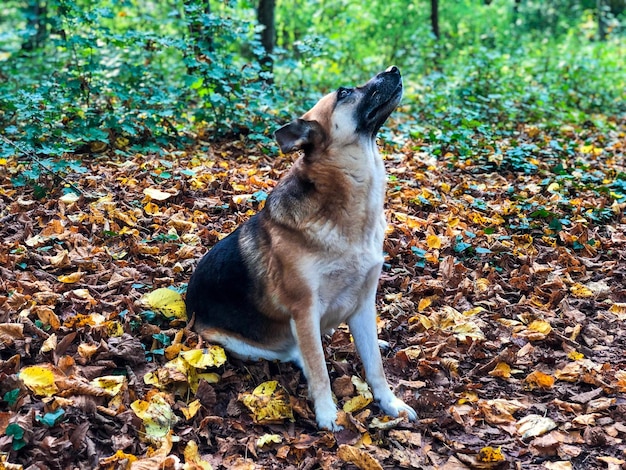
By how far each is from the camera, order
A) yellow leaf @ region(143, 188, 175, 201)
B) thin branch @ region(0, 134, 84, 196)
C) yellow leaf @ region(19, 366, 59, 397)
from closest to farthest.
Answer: yellow leaf @ region(19, 366, 59, 397)
thin branch @ region(0, 134, 84, 196)
yellow leaf @ region(143, 188, 175, 201)

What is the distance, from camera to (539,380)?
390 centimetres

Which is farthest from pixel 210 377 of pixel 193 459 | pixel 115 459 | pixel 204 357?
pixel 115 459

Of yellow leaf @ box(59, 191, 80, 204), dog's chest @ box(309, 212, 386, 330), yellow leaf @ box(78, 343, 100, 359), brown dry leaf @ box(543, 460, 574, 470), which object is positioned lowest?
yellow leaf @ box(59, 191, 80, 204)

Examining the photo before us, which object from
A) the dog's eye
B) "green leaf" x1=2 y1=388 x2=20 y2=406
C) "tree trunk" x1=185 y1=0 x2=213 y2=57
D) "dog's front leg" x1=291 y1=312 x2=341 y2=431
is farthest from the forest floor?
the dog's eye

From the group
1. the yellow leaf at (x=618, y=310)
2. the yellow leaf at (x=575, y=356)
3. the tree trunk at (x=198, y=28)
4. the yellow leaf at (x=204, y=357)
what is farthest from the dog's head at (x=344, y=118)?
the tree trunk at (x=198, y=28)

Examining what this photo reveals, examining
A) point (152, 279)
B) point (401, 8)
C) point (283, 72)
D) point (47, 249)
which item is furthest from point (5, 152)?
point (401, 8)

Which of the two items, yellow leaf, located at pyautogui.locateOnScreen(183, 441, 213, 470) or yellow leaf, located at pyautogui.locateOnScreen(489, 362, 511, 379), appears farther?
yellow leaf, located at pyautogui.locateOnScreen(489, 362, 511, 379)

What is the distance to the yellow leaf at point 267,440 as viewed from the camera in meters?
3.34

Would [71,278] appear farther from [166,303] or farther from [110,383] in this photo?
[110,383]

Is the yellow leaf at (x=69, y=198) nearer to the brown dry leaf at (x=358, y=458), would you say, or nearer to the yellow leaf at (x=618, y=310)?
the brown dry leaf at (x=358, y=458)

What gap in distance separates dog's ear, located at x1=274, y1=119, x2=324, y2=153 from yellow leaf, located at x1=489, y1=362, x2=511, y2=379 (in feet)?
6.53

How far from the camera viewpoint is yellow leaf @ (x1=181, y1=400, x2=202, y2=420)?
136 inches

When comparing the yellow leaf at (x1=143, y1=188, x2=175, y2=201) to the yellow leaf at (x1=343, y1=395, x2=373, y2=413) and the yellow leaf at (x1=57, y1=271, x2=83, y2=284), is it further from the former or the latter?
the yellow leaf at (x1=343, y1=395, x2=373, y2=413)

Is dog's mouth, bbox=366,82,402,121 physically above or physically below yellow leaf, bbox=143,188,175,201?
above
